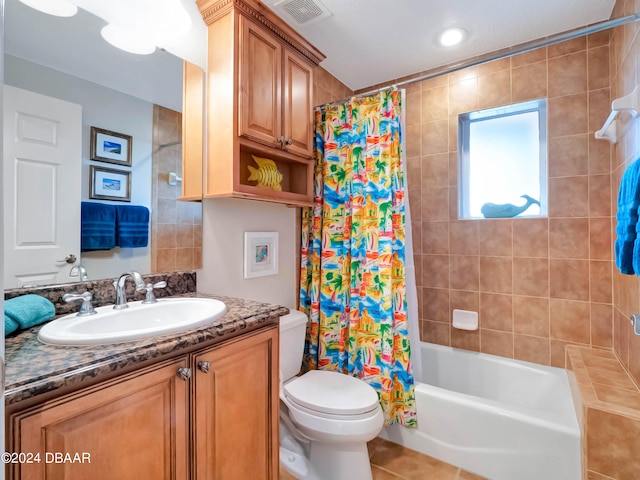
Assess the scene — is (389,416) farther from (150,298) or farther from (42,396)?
(42,396)

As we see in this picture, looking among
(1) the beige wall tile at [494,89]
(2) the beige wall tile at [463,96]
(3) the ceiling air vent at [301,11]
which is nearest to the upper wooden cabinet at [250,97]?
(3) the ceiling air vent at [301,11]

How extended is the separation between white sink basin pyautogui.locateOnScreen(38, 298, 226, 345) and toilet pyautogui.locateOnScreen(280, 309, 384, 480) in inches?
23.7

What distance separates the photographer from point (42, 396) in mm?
657

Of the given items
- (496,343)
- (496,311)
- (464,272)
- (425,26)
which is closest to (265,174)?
(425,26)

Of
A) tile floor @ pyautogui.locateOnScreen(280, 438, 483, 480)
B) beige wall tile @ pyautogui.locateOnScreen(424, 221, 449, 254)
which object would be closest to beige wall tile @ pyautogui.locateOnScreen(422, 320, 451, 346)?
beige wall tile @ pyautogui.locateOnScreen(424, 221, 449, 254)

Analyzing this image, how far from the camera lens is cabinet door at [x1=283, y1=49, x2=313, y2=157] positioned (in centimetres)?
172

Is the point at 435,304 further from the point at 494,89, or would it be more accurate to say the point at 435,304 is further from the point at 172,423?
the point at 172,423

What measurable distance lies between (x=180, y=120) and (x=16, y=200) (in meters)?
0.70

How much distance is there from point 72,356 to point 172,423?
32 centimetres

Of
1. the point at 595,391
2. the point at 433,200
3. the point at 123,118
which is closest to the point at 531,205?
the point at 433,200

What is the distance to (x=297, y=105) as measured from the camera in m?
1.80

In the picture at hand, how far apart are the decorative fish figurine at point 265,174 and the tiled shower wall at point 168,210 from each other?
1.17 feet

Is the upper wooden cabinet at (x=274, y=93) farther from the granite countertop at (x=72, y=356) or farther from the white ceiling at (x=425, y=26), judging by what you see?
the granite countertop at (x=72, y=356)

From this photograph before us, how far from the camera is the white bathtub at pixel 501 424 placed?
1439mm
